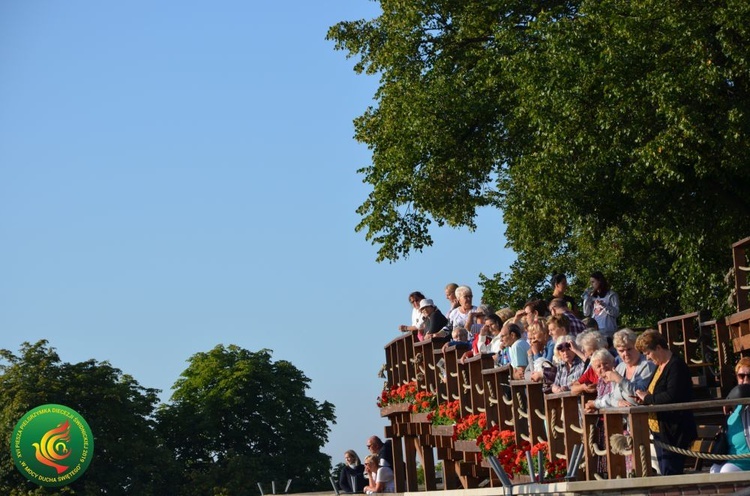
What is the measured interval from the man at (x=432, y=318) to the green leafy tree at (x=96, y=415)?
4627 centimetres

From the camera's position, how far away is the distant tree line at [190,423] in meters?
69.2

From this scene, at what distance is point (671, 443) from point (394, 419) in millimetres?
14308

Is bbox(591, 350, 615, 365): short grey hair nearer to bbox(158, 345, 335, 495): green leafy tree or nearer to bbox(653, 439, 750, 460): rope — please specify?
bbox(653, 439, 750, 460): rope

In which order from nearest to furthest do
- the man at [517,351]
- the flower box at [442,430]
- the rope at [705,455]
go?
the rope at [705,455] < the man at [517,351] < the flower box at [442,430]

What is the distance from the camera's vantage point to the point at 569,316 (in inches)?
661

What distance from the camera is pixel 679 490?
12.5 m

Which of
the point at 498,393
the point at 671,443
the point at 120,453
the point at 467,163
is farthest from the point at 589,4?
the point at 120,453

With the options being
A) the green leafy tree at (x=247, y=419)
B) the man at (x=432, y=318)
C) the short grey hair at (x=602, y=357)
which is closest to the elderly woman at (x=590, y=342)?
the short grey hair at (x=602, y=357)

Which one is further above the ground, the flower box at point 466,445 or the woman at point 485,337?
the woman at point 485,337

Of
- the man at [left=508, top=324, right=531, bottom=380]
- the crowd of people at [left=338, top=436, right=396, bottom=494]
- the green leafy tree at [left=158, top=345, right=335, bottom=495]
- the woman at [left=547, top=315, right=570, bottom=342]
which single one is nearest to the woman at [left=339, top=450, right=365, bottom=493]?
the crowd of people at [left=338, top=436, right=396, bottom=494]

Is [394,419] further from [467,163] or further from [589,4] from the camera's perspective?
[589,4]

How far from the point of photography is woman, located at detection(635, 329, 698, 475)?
41.5 feet

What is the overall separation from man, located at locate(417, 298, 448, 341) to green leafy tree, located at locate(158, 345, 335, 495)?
50.0 m

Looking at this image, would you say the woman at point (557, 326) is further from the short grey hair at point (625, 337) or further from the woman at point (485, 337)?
the woman at point (485, 337)
